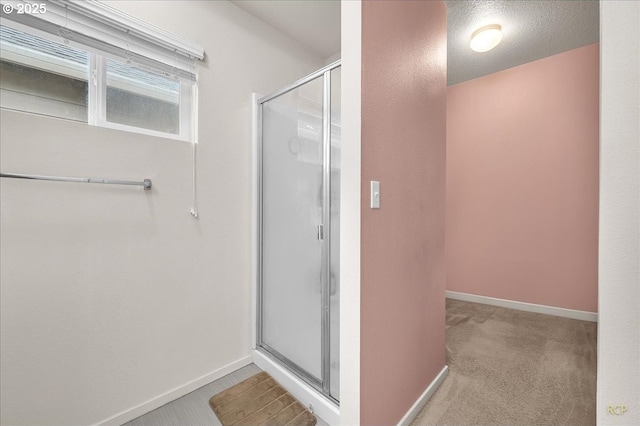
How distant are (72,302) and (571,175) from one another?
4.06 m

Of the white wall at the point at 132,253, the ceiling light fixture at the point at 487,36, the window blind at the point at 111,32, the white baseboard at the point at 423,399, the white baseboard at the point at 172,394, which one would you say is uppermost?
the ceiling light fixture at the point at 487,36

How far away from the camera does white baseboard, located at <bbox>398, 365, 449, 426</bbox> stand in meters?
1.42

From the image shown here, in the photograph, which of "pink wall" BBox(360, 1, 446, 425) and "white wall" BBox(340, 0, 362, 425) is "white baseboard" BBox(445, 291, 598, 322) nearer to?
"pink wall" BBox(360, 1, 446, 425)

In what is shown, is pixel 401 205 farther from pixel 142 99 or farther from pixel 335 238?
pixel 142 99

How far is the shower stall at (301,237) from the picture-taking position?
5.07 feet

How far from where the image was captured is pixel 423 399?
1571mm

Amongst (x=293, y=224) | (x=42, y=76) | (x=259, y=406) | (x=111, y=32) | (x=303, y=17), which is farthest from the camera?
(x=303, y=17)

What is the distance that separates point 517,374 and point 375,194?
174cm

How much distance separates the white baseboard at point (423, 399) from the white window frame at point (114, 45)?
2024mm

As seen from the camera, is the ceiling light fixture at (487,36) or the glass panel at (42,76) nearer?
the glass panel at (42,76)

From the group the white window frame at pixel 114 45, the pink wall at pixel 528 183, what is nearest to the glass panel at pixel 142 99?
the white window frame at pixel 114 45

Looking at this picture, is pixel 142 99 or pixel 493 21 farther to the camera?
pixel 493 21

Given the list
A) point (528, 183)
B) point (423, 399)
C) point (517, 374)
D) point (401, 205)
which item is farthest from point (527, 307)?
point (401, 205)

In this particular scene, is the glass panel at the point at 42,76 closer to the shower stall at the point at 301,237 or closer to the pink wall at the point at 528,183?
the shower stall at the point at 301,237
